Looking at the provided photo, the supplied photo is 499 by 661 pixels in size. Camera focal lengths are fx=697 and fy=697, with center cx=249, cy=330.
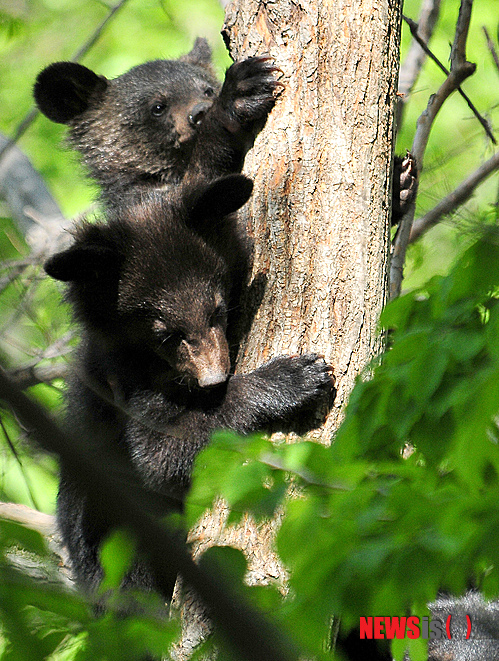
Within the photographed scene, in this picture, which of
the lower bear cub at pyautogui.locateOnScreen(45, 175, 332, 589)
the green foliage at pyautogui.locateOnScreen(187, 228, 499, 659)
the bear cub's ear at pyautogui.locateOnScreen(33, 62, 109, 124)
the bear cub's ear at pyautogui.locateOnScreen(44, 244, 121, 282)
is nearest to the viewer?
the green foliage at pyautogui.locateOnScreen(187, 228, 499, 659)

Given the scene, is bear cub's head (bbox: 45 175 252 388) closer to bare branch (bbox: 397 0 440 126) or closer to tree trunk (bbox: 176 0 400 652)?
tree trunk (bbox: 176 0 400 652)

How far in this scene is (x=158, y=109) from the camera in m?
4.62

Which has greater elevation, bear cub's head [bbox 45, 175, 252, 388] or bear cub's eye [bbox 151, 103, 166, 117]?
bear cub's eye [bbox 151, 103, 166, 117]

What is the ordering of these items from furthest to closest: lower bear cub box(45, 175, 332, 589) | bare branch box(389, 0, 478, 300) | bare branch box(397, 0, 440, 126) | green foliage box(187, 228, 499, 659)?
1. bare branch box(397, 0, 440, 126)
2. bare branch box(389, 0, 478, 300)
3. lower bear cub box(45, 175, 332, 589)
4. green foliage box(187, 228, 499, 659)

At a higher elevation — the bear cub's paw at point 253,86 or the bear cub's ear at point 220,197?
the bear cub's paw at point 253,86

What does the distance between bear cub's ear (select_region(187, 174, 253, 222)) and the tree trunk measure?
0.26 feet

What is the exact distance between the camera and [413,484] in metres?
1.58

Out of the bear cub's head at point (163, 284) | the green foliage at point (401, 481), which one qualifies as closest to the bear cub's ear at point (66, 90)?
the bear cub's head at point (163, 284)

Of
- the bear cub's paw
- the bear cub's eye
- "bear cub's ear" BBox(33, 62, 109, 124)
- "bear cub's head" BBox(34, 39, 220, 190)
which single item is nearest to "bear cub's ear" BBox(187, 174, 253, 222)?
the bear cub's paw

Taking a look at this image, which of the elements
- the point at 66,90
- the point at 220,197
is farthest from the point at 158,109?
the point at 220,197

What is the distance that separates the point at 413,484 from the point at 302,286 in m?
1.25

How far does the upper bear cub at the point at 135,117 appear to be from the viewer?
14.4 feet

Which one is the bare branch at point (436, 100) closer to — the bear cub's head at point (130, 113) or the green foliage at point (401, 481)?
the bear cub's head at point (130, 113)

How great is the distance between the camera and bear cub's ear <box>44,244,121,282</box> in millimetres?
2922
